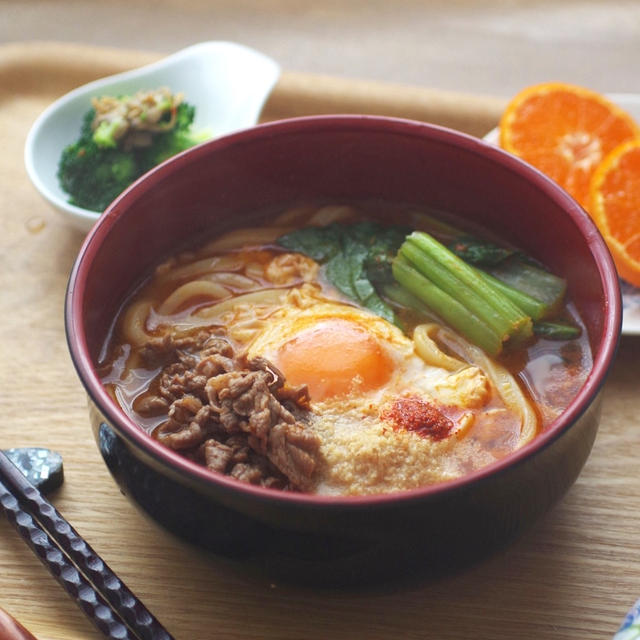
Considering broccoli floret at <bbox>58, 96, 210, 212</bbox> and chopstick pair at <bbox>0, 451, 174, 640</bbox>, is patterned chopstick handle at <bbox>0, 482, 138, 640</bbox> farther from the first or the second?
broccoli floret at <bbox>58, 96, 210, 212</bbox>

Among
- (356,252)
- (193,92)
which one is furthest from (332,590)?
(193,92)

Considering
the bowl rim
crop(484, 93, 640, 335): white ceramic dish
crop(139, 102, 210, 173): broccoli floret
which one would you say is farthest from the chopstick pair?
crop(484, 93, 640, 335): white ceramic dish

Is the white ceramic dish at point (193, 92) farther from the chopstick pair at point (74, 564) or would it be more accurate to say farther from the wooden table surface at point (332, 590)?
the chopstick pair at point (74, 564)

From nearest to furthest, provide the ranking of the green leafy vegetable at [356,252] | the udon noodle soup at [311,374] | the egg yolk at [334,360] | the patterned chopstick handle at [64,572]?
the patterned chopstick handle at [64,572], the udon noodle soup at [311,374], the egg yolk at [334,360], the green leafy vegetable at [356,252]

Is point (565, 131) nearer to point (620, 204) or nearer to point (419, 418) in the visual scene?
point (620, 204)

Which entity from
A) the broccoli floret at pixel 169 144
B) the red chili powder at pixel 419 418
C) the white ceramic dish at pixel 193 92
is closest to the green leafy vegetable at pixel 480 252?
the red chili powder at pixel 419 418

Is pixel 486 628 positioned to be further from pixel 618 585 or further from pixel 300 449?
pixel 300 449

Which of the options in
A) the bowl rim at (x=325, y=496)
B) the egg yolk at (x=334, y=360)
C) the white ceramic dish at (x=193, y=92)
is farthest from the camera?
the white ceramic dish at (x=193, y=92)
